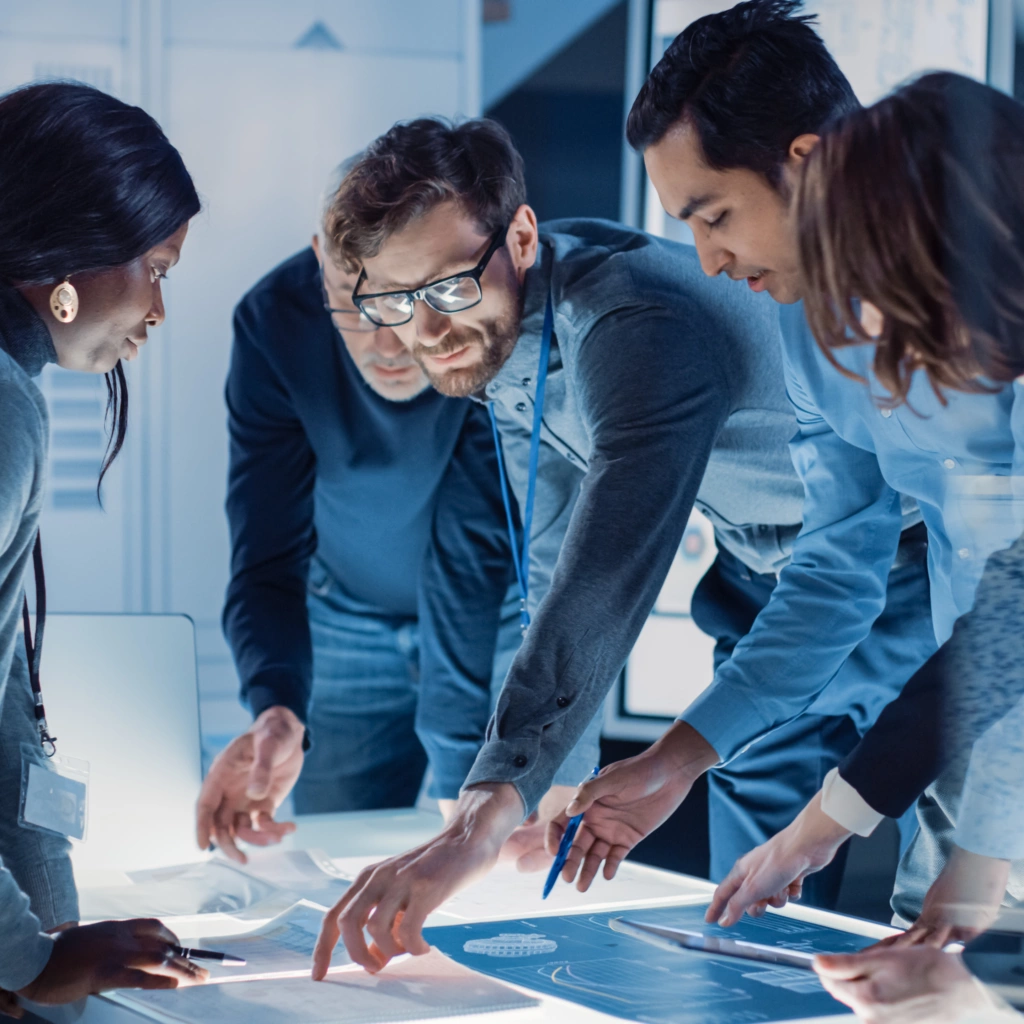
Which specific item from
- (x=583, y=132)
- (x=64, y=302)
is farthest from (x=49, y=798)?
(x=583, y=132)

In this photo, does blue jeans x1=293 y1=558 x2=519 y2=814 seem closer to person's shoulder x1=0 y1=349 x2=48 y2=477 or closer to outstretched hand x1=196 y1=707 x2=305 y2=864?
outstretched hand x1=196 y1=707 x2=305 y2=864

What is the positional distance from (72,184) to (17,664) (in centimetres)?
48

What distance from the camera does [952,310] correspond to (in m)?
0.85

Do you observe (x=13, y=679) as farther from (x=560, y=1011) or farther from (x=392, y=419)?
(x=392, y=419)

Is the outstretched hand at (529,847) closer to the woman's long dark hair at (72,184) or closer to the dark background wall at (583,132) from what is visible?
the woman's long dark hair at (72,184)

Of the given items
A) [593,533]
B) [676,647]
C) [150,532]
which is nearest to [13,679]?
[593,533]

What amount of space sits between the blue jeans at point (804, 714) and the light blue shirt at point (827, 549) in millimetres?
122

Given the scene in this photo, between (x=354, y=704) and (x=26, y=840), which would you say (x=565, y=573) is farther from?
(x=354, y=704)

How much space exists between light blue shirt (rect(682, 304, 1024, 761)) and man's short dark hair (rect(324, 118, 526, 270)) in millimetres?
407

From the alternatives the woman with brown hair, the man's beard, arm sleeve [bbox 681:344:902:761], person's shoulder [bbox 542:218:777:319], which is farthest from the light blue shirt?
the man's beard

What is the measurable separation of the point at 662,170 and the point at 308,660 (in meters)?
0.89

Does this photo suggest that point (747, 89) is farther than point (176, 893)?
No

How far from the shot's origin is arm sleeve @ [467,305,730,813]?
3.75ft

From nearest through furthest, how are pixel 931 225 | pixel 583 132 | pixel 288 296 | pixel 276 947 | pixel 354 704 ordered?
pixel 931 225, pixel 276 947, pixel 288 296, pixel 354 704, pixel 583 132
